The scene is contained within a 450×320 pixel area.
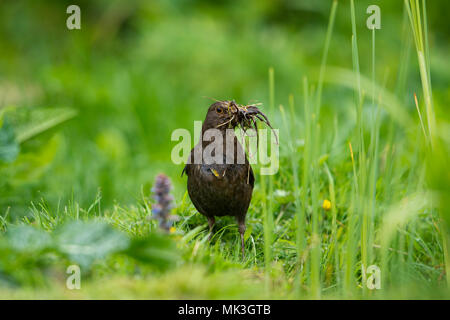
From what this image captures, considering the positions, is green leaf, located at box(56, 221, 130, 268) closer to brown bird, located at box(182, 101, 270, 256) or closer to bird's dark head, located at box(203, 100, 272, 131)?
brown bird, located at box(182, 101, 270, 256)

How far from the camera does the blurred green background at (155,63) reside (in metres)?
6.36

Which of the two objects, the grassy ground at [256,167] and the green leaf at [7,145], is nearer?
the grassy ground at [256,167]

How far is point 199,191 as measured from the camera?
10.4 feet

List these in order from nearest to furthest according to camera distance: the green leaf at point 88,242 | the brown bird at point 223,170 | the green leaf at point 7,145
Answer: the green leaf at point 88,242 < the brown bird at point 223,170 < the green leaf at point 7,145

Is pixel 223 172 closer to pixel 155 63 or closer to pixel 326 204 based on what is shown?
pixel 326 204

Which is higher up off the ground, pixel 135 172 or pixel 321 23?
pixel 321 23

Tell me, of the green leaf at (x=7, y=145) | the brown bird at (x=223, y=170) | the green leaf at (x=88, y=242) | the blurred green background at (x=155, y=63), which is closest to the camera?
the green leaf at (x=88, y=242)

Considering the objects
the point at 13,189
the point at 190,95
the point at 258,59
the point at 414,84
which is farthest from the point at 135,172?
the point at 414,84

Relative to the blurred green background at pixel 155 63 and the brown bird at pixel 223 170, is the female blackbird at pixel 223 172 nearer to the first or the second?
the brown bird at pixel 223 170

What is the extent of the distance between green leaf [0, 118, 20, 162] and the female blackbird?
126 centimetres

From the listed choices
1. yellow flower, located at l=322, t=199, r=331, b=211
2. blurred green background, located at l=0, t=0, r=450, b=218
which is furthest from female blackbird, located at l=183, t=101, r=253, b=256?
A: blurred green background, located at l=0, t=0, r=450, b=218

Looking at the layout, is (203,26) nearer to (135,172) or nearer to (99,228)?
(135,172)

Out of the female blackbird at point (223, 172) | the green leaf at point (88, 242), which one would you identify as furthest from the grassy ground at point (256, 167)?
the female blackbird at point (223, 172)
